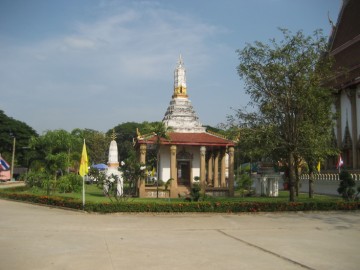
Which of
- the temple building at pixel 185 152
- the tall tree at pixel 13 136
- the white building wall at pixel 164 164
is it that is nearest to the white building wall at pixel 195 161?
the temple building at pixel 185 152

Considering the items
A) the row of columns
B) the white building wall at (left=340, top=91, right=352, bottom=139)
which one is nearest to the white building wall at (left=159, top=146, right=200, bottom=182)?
the row of columns

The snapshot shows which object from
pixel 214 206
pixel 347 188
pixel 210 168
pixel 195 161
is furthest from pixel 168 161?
pixel 347 188

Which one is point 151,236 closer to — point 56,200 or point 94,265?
point 94,265

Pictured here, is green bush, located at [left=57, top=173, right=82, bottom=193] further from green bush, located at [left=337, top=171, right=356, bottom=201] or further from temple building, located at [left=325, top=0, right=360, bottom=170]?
temple building, located at [left=325, top=0, right=360, bottom=170]

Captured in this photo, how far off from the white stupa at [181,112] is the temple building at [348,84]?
11226 mm

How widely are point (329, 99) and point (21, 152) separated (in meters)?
59.0

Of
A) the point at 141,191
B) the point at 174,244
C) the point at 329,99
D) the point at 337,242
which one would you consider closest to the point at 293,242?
the point at 337,242

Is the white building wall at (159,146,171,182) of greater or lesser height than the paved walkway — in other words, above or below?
above

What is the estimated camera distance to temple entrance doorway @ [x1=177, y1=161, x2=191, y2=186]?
32.1m

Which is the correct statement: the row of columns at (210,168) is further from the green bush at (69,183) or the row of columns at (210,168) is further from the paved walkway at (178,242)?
the paved walkway at (178,242)

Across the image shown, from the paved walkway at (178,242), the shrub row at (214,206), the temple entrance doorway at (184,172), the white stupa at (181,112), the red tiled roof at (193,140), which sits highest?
the white stupa at (181,112)

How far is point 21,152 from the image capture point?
69188mm

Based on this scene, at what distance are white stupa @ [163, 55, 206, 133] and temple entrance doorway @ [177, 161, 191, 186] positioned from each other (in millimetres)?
2600

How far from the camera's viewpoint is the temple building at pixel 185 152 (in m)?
28.9
